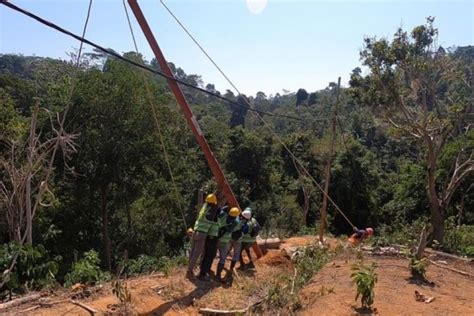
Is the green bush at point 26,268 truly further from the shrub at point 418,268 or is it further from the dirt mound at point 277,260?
the shrub at point 418,268

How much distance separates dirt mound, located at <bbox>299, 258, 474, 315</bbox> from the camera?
7938mm

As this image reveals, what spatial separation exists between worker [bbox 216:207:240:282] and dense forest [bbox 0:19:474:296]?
219cm

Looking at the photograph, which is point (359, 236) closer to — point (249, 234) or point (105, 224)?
point (249, 234)

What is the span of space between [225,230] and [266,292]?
5.04 feet

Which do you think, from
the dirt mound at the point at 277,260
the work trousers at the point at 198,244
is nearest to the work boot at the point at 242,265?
the dirt mound at the point at 277,260

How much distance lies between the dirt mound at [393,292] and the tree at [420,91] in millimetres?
5761

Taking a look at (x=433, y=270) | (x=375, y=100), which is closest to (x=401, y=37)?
(x=375, y=100)

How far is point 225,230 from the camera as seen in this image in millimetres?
9688

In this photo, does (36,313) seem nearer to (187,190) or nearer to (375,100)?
(375,100)

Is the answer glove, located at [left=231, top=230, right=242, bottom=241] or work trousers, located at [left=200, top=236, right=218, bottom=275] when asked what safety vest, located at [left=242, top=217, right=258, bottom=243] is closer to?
glove, located at [left=231, top=230, right=242, bottom=241]

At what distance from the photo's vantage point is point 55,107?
1950 centimetres

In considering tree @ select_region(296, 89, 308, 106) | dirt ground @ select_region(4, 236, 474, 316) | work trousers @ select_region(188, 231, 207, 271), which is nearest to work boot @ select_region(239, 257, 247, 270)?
dirt ground @ select_region(4, 236, 474, 316)

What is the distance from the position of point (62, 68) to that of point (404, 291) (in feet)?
→ 64.0

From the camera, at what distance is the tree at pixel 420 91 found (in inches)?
594
